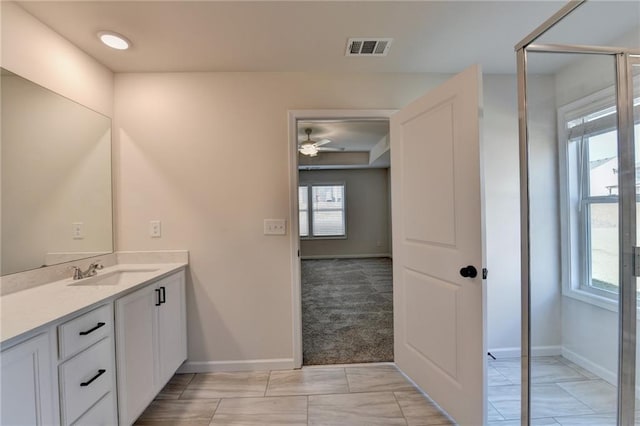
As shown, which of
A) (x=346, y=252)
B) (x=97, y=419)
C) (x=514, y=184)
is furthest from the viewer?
(x=346, y=252)

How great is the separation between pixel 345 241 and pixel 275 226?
5.45m

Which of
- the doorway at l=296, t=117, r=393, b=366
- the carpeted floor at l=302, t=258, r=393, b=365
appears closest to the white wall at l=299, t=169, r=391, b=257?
the doorway at l=296, t=117, r=393, b=366

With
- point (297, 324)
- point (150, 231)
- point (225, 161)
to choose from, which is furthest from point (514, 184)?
point (150, 231)

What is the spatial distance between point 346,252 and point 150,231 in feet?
19.1

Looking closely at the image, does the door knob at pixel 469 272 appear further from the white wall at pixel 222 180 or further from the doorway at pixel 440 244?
the white wall at pixel 222 180

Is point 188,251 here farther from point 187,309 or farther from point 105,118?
point 105,118

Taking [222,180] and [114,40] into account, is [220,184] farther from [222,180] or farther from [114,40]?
[114,40]

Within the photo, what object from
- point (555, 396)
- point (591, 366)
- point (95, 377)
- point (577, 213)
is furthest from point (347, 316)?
point (95, 377)

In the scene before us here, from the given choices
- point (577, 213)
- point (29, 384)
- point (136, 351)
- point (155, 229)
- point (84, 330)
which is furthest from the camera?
point (155, 229)

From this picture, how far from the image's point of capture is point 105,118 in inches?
84.1

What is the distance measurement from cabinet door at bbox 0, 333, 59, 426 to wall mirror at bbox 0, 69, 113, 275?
75 centimetres

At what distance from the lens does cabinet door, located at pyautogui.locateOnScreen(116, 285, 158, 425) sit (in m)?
1.47

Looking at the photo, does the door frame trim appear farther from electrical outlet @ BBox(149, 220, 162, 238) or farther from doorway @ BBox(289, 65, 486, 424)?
electrical outlet @ BBox(149, 220, 162, 238)

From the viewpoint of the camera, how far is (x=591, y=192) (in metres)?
1.86
